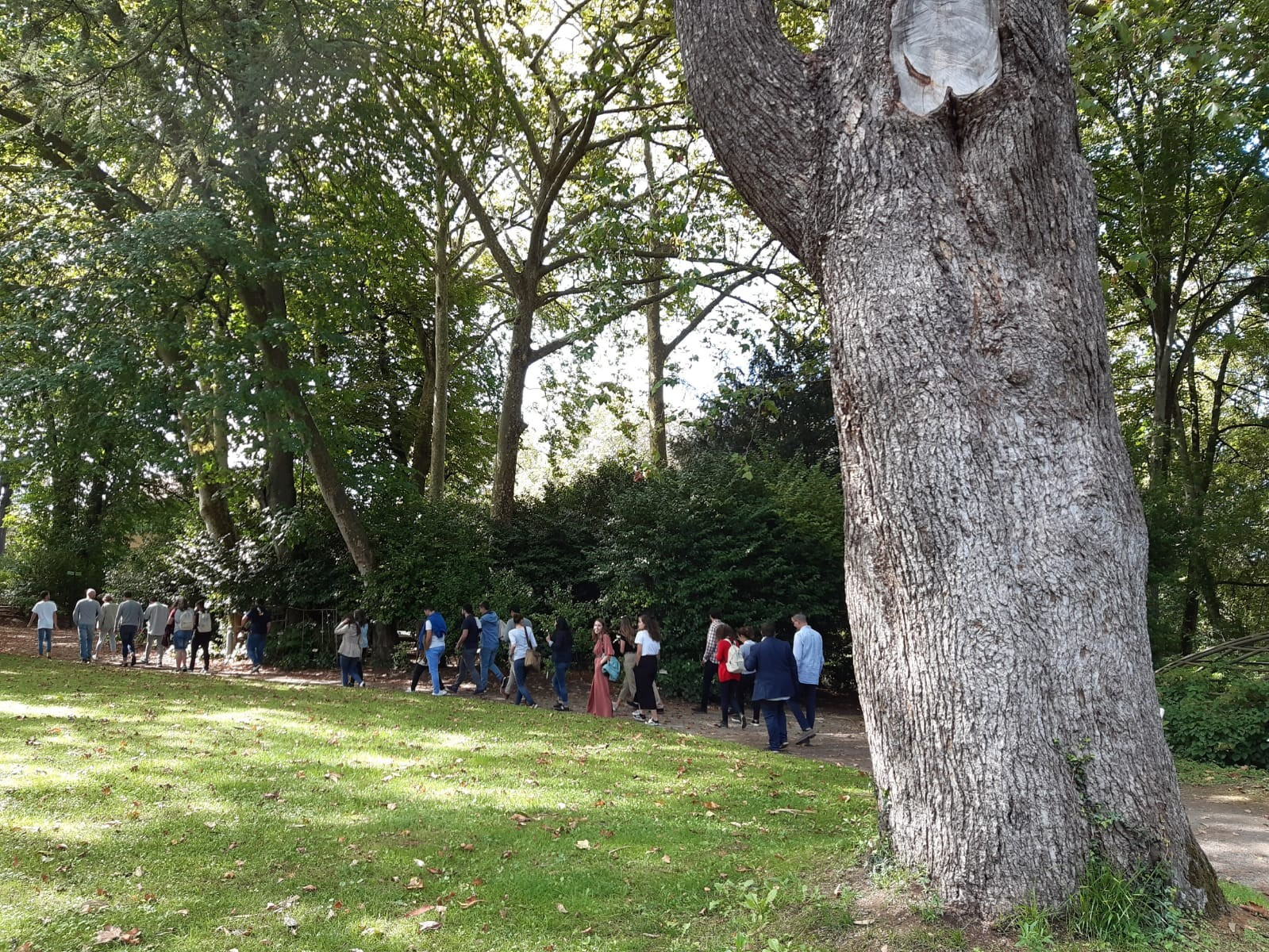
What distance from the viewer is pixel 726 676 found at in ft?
46.9

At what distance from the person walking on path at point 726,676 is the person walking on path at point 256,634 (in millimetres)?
12307

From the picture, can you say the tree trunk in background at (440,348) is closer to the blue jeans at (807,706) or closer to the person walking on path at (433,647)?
the person walking on path at (433,647)

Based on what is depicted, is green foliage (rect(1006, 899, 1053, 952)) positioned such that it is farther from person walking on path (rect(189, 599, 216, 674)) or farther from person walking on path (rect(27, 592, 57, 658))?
person walking on path (rect(27, 592, 57, 658))

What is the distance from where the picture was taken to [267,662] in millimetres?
23141

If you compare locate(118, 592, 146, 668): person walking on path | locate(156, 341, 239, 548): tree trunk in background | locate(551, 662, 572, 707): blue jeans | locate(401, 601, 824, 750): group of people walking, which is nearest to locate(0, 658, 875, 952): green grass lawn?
locate(401, 601, 824, 750): group of people walking

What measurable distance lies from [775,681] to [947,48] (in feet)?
30.3

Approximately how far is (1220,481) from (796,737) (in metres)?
16.8

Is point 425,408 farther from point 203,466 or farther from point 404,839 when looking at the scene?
point 404,839

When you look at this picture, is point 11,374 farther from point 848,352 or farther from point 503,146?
point 848,352

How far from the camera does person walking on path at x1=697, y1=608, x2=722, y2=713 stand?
15.3 metres

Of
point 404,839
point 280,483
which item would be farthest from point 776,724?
point 280,483

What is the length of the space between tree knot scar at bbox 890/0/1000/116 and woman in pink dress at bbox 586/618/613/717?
38.5ft

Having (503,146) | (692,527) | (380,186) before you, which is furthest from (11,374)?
(692,527)

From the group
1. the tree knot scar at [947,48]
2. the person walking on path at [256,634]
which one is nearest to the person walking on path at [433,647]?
the person walking on path at [256,634]
